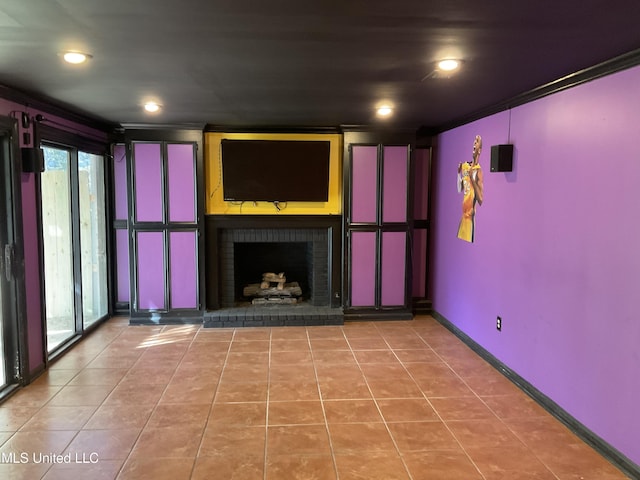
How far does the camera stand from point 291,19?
205 cm

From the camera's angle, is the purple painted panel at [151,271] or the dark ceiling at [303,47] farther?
the purple painted panel at [151,271]

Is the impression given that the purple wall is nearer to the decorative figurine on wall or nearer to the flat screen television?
the decorative figurine on wall

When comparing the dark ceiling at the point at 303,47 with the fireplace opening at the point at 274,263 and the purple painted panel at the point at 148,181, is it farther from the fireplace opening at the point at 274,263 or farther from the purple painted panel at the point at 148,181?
the fireplace opening at the point at 274,263

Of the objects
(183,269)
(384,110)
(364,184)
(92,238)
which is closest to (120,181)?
(92,238)

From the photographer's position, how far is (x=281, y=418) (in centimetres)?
322

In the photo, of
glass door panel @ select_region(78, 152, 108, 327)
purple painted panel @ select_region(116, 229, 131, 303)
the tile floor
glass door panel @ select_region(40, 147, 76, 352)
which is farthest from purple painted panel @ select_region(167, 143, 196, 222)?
the tile floor

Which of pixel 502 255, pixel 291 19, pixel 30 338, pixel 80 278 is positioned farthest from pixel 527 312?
pixel 80 278

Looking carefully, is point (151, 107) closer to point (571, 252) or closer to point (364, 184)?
point (364, 184)

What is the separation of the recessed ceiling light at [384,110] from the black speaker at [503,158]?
1.03 m

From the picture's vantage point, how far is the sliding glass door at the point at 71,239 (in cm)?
443

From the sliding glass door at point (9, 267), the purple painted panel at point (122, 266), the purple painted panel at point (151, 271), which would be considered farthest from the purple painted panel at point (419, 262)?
the sliding glass door at point (9, 267)

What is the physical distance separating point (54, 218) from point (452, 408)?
12.6ft

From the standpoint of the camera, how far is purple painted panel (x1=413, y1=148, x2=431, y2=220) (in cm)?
584

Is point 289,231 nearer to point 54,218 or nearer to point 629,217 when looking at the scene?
point 54,218
